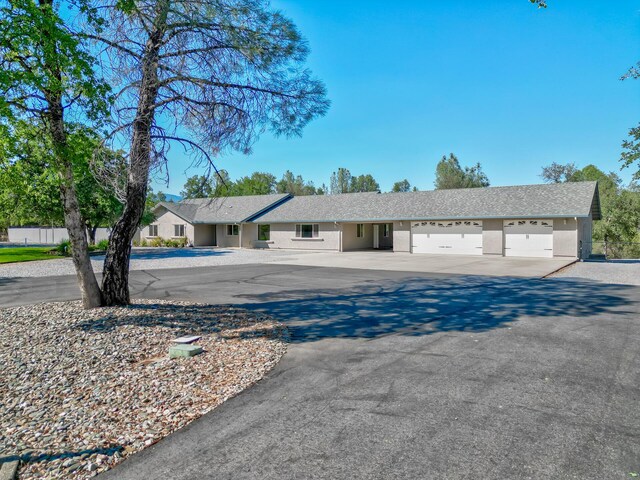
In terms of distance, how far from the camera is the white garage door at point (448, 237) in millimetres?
25234

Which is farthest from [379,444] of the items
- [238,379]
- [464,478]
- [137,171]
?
[137,171]

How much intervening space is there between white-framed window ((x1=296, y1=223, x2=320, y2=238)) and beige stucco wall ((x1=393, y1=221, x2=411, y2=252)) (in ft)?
20.4

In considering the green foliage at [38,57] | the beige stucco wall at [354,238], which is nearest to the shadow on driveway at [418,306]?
the green foliage at [38,57]

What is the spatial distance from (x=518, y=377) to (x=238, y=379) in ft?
11.1

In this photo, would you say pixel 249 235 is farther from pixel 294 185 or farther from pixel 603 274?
pixel 294 185

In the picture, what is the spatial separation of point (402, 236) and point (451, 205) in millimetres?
3762

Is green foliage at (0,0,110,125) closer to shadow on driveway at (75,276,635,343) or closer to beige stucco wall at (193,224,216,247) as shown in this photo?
shadow on driveway at (75,276,635,343)

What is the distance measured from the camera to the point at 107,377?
4996mm

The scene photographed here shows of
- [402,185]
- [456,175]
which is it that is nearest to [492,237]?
[456,175]

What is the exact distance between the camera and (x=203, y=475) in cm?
Result: 304

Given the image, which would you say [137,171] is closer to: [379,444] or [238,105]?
[238,105]

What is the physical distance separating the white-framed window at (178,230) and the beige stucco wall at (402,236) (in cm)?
1929

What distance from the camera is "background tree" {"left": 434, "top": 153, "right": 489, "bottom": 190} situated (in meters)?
61.6

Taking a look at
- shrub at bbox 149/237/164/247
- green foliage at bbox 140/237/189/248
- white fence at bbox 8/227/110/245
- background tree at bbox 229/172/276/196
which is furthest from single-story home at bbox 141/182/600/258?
background tree at bbox 229/172/276/196
